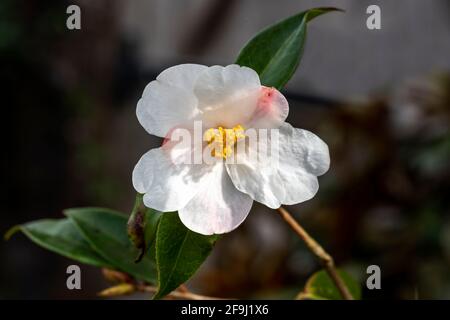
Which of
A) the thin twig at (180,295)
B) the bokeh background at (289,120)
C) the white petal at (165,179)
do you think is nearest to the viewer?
the white petal at (165,179)

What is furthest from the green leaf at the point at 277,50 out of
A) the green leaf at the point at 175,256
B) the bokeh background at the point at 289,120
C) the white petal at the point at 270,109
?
the bokeh background at the point at 289,120

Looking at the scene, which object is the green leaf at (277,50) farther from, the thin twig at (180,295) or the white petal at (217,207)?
the thin twig at (180,295)

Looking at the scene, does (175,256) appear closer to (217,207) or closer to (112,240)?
(217,207)

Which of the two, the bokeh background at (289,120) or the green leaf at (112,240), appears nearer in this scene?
the green leaf at (112,240)

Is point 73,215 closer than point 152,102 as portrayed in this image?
No

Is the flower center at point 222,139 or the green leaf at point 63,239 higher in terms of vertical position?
the flower center at point 222,139

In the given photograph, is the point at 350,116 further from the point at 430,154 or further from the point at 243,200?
the point at 243,200

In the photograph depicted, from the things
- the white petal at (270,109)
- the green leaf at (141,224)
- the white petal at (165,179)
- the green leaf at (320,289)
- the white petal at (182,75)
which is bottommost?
the green leaf at (320,289)
